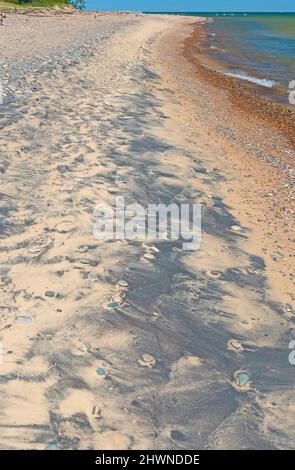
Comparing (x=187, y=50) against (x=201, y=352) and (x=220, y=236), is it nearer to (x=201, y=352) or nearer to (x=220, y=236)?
(x=220, y=236)

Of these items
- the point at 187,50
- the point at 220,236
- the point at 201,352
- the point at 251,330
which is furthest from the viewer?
the point at 187,50

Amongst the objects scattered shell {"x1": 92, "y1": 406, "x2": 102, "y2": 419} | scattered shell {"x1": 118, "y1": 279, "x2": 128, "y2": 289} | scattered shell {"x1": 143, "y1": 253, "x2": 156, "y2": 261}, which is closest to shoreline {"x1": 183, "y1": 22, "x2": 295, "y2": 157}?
scattered shell {"x1": 143, "y1": 253, "x2": 156, "y2": 261}

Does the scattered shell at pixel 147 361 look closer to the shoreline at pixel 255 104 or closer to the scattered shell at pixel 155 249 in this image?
the scattered shell at pixel 155 249

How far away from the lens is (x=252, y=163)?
1044cm

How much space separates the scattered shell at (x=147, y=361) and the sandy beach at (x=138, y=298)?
1 centimetres

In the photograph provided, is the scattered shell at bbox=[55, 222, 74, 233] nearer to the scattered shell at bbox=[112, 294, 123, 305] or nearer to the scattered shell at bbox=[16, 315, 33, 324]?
the scattered shell at bbox=[112, 294, 123, 305]

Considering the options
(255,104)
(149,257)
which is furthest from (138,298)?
(255,104)

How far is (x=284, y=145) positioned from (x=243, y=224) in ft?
20.9

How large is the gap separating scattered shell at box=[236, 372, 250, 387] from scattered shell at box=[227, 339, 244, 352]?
34 centimetres

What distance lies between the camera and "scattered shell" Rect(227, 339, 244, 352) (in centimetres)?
450

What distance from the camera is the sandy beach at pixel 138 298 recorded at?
359 cm
